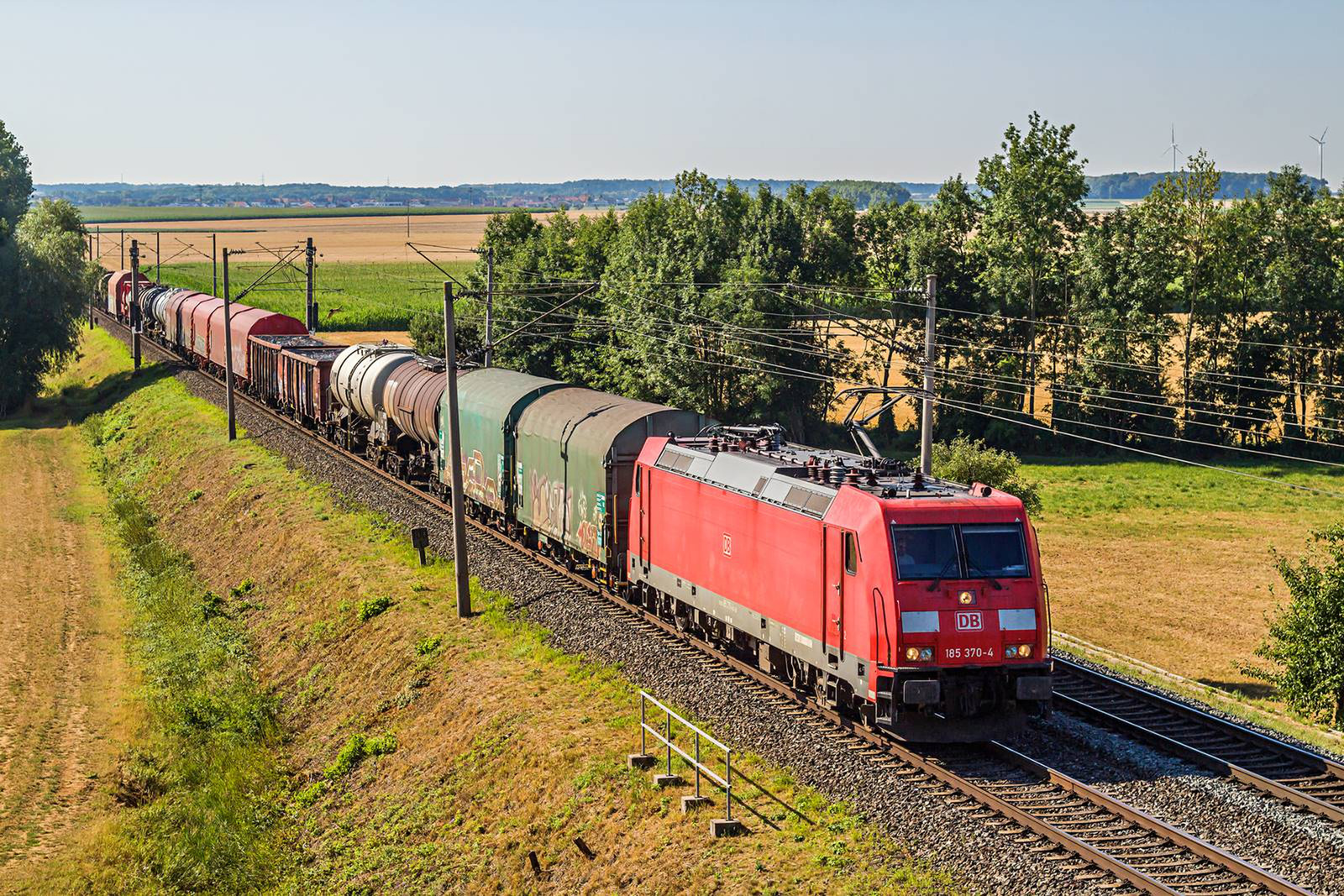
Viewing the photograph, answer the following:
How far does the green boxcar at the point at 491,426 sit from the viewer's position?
119 ft

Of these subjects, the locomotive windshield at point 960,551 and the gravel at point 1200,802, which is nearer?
the gravel at point 1200,802

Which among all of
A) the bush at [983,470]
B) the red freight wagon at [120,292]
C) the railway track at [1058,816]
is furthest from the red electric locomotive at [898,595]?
the red freight wagon at [120,292]

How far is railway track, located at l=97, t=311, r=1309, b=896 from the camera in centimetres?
1542

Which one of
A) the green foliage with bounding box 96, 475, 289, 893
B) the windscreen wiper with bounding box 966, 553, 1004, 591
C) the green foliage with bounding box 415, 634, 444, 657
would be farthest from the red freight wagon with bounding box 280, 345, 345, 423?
the windscreen wiper with bounding box 966, 553, 1004, 591

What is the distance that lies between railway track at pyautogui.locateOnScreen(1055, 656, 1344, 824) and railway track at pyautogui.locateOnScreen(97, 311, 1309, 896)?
97.1 inches

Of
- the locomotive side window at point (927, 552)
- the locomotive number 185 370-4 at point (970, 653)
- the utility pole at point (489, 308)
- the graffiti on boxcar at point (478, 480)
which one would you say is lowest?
the graffiti on boxcar at point (478, 480)

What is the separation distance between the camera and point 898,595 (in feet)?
63.0

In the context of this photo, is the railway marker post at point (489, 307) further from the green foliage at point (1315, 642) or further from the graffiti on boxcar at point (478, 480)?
the green foliage at point (1315, 642)

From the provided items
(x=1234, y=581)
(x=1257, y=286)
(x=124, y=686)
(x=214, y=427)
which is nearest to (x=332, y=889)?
(x=124, y=686)

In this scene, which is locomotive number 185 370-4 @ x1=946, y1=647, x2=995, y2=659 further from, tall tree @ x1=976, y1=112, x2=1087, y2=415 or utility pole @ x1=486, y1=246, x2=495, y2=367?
tall tree @ x1=976, y1=112, x2=1087, y2=415

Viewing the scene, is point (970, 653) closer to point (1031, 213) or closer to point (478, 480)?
point (478, 480)

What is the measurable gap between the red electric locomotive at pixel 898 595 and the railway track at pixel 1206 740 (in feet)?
7.26

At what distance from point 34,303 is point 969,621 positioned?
243 feet

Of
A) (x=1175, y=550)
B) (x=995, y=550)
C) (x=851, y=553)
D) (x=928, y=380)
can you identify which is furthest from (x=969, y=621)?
(x=1175, y=550)
